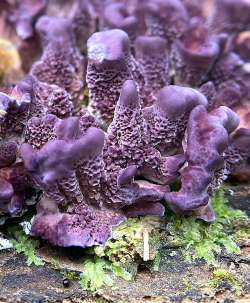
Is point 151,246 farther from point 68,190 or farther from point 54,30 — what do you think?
point 54,30

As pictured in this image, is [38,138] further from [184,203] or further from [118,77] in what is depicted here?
[184,203]

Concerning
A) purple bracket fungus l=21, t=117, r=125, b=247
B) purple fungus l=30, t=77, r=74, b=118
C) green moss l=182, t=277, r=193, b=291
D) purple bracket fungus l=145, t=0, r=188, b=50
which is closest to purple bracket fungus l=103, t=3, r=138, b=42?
purple bracket fungus l=145, t=0, r=188, b=50

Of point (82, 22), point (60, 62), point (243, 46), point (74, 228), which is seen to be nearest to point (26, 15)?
point (82, 22)

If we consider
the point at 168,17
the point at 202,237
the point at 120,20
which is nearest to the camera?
the point at 202,237

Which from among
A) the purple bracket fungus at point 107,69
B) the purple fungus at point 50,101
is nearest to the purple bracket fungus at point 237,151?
the purple bracket fungus at point 107,69

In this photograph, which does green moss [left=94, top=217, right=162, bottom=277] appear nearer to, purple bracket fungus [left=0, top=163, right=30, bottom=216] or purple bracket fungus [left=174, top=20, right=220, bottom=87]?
purple bracket fungus [left=0, top=163, right=30, bottom=216]

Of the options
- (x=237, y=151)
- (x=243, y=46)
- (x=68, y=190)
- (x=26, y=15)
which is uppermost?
(x=26, y=15)

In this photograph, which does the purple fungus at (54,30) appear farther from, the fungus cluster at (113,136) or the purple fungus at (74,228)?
the purple fungus at (74,228)
